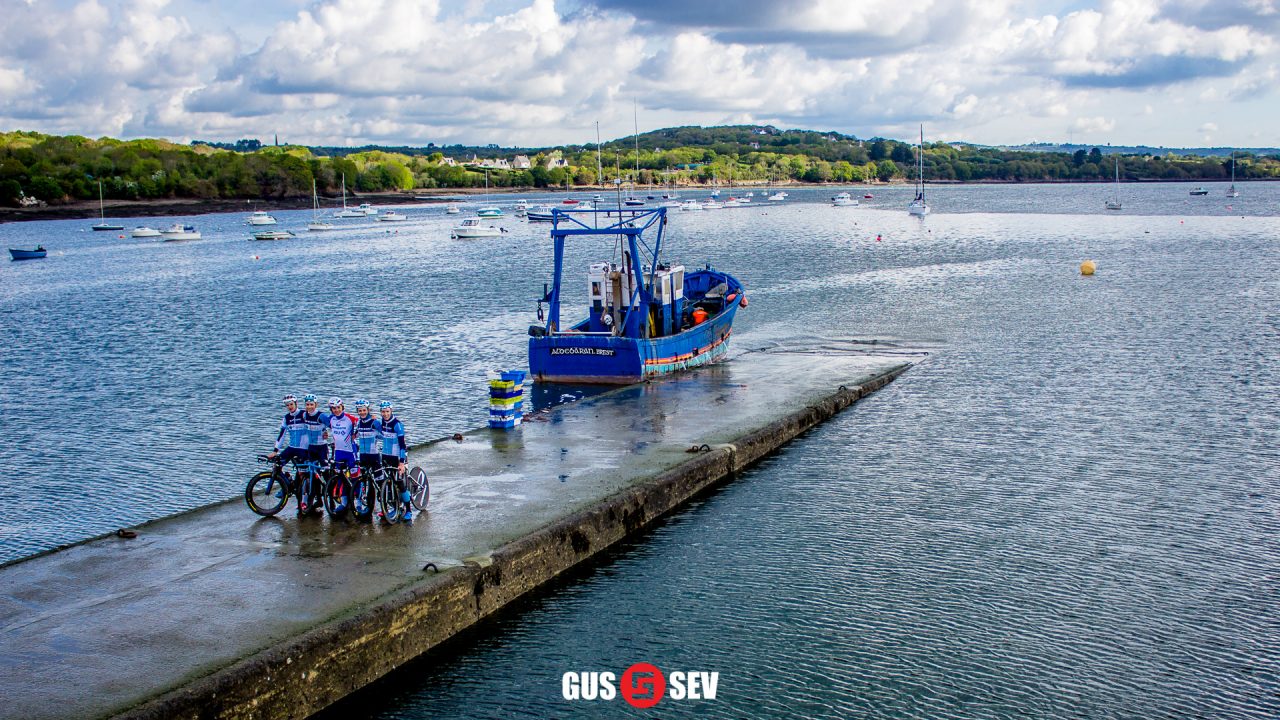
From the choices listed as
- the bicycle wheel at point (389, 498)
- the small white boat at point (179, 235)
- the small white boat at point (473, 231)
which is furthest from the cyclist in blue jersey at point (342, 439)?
the small white boat at point (179, 235)

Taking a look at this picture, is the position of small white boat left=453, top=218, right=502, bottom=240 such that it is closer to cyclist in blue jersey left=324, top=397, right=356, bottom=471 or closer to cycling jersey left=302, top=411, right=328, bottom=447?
cycling jersey left=302, top=411, right=328, bottom=447

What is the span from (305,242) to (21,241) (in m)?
40.0

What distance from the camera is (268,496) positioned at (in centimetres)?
1521

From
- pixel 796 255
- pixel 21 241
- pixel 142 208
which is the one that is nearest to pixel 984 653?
pixel 796 255

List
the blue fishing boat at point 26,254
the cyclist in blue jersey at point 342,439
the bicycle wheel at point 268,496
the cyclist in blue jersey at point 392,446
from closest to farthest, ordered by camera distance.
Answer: the cyclist in blue jersey at point 392,446 < the cyclist in blue jersey at point 342,439 < the bicycle wheel at point 268,496 < the blue fishing boat at point 26,254

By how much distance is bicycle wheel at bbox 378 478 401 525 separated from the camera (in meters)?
14.5

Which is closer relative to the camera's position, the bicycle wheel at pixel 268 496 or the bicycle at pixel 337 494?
the bicycle at pixel 337 494

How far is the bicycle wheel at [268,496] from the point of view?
49.3 ft

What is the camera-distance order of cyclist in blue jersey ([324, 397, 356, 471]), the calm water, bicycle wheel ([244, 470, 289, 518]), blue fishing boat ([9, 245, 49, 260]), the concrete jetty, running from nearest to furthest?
the concrete jetty → the calm water → cyclist in blue jersey ([324, 397, 356, 471]) → bicycle wheel ([244, 470, 289, 518]) → blue fishing boat ([9, 245, 49, 260])

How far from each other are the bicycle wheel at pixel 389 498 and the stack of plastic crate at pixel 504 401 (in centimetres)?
590

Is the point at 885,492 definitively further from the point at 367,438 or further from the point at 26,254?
the point at 26,254

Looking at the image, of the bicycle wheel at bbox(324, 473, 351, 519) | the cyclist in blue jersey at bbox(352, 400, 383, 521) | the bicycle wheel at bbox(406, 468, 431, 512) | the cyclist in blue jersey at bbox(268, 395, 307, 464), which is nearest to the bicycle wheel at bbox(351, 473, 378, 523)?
the cyclist in blue jersey at bbox(352, 400, 383, 521)

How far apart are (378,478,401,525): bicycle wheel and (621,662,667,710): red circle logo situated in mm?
3998

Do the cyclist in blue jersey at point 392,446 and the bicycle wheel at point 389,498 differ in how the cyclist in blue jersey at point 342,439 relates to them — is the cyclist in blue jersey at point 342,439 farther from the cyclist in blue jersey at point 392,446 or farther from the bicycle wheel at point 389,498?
the bicycle wheel at point 389,498
